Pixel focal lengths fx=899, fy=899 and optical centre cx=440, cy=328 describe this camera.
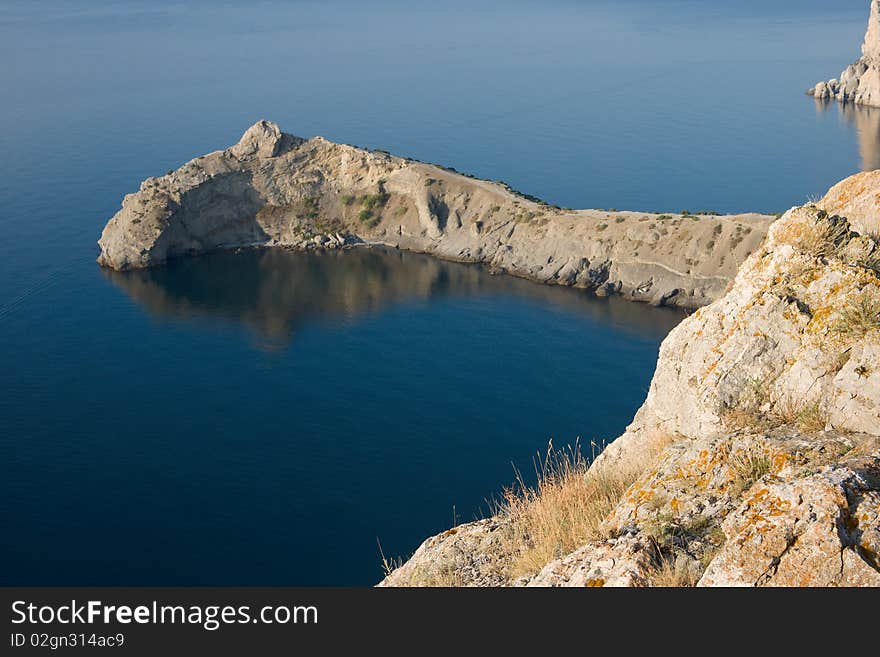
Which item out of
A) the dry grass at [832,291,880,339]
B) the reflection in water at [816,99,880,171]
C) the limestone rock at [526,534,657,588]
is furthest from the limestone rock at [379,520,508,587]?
the reflection in water at [816,99,880,171]

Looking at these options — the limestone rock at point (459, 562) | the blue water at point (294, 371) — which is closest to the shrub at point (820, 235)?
the limestone rock at point (459, 562)

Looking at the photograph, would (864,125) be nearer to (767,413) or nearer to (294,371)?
(294,371)

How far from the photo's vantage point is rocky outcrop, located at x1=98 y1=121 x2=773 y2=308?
324ft

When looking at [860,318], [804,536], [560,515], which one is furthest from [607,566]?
[860,318]

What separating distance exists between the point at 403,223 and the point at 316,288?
1990 centimetres

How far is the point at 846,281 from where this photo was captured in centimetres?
1395

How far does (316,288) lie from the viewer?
354 ft

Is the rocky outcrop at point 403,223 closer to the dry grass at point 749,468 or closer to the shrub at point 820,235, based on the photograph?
the shrub at point 820,235

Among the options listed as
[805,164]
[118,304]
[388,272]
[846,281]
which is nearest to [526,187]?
[388,272]

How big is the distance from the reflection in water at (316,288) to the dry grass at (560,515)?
75.5 meters

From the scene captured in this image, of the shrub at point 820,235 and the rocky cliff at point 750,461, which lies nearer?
the rocky cliff at point 750,461

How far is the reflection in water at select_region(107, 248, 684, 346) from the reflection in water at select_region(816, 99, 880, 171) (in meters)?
77.3

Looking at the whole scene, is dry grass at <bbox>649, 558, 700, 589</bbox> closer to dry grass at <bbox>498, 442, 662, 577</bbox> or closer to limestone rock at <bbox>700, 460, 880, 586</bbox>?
limestone rock at <bbox>700, 460, 880, 586</bbox>

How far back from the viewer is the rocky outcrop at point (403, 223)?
98.7 meters
